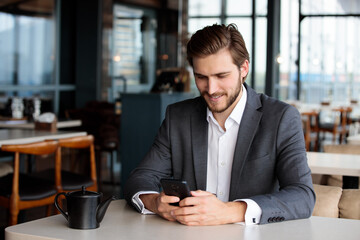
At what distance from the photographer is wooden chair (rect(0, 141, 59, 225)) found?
13.0ft

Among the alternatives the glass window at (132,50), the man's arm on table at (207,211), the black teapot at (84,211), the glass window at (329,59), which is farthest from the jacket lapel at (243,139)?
the glass window at (329,59)

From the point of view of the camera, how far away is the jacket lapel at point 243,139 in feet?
7.44

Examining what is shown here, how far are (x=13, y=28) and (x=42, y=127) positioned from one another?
2.73 meters

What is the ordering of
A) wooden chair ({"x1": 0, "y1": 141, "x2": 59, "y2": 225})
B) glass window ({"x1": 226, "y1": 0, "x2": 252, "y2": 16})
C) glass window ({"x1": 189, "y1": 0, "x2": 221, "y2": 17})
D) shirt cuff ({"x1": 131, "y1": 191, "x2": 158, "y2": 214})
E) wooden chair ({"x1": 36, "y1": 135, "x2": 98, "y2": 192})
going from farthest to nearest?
glass window ({"x1": 226, "y1": 0, "x2": 252, "y2": 16}) < glass window ({"x1": 189, "y1": 0, "x2": 221, "y2": 17}) < wooden chair ({"x1": 36, "y1": 135, "x2": 98, "y2": 192}) < wooden chair ({"x1": 0, "y1": 141, "x2": 59, "y2": 225}) < shirt cuff ({"x1": 131, "y1": 191, "x2": 158, "y2": 214})

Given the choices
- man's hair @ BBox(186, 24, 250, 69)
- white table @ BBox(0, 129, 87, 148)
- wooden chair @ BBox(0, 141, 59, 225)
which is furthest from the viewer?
white table @ BBox(0, 129, 87, 148)

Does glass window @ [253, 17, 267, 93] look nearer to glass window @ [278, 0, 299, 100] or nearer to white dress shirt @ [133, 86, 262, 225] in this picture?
glass window @ [278, 0, 299, 100]

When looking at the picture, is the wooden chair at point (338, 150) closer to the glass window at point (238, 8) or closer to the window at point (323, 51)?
the glass window at point (238, 8)

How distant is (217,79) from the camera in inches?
86.5

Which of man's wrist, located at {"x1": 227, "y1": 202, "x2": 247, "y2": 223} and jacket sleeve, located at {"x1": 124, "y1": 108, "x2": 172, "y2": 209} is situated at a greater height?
jacket sleeve, located at {"x1": 124, "y1": 108, "x2": 172, "y2": 209}

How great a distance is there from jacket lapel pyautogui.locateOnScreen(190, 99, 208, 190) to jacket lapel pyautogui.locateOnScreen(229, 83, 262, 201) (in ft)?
0.48

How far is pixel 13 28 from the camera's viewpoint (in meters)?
7.57

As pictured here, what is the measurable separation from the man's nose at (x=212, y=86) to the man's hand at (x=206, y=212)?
1.48 ft

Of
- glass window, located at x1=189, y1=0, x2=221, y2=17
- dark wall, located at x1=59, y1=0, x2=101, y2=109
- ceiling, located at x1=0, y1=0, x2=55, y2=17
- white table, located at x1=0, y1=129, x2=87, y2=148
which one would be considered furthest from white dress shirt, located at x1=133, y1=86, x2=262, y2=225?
glass window, located at x1=189, y1=0, x2=221, y2=17

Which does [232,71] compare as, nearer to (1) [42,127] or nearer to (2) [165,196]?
(2) [165,196]
